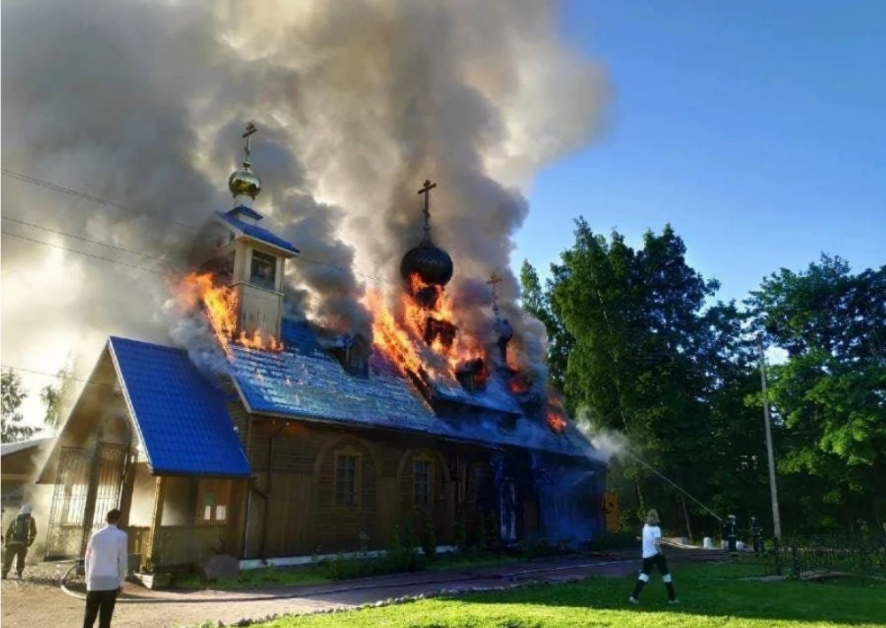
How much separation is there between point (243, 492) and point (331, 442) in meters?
3.12

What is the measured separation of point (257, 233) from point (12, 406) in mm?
33763

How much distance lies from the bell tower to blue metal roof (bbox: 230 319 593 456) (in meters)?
1.12

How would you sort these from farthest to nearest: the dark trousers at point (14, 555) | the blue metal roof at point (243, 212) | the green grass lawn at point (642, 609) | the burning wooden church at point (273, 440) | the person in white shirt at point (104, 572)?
the blue metal roof at point (243, 212), the burning wooden church at point (273, 440), the dark trousers at point (14, 555), the green grass lawn at point (642, 609), the person in white shirt at point (104, 572)

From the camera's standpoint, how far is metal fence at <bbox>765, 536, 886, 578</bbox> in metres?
17.0

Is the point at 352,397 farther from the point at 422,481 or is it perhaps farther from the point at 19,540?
the point at 19,540

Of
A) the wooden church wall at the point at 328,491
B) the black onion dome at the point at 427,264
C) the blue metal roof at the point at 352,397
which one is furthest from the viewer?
the black onion dome at the point at 427,264

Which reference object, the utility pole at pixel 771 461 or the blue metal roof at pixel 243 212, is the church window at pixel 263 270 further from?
the utility pole at pixel 771 461

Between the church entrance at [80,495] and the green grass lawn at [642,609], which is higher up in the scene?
the church entrance at [80,495]

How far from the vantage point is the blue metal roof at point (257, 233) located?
72.3ft

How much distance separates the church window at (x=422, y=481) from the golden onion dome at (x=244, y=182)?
1144 centimetres

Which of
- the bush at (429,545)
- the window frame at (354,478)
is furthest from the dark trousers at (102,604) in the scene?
the bush at (429,545)

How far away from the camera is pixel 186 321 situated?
19.9m

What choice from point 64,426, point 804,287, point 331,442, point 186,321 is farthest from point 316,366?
point 804,287

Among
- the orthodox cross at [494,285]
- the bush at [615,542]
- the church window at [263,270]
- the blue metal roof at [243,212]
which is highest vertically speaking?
the orthodox cross at [494,285]
